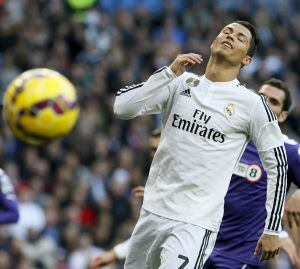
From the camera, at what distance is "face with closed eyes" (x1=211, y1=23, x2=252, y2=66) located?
22.4 ft

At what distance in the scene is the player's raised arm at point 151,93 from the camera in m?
6.73

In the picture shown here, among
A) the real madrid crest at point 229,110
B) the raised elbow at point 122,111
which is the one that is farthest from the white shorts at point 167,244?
the real madrid crest at point 229,110

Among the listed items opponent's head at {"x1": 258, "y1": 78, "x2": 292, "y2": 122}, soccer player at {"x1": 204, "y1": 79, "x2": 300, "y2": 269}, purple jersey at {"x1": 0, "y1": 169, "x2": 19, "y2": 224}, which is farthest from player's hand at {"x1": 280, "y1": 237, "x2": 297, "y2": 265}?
purple jersey at {"x1": 0, "y1": 169, "x2": 19, "y2": 224}

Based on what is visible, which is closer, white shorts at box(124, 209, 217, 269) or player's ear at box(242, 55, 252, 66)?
white shorts at box(124, 209, 217, 269)

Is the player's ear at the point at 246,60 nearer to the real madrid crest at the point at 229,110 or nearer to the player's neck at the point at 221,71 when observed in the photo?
the player's neck at the point at 221,71

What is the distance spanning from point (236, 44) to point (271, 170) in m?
0.84

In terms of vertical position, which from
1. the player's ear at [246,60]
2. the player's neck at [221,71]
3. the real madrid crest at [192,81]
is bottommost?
the real madrid crest at [192,81]

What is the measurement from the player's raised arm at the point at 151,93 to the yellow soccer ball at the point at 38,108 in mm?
639

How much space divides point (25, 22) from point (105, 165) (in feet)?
10.1

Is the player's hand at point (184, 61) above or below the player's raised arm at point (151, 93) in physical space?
above

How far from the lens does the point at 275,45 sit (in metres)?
21.7

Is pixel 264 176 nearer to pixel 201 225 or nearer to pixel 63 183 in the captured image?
pixel 201 225

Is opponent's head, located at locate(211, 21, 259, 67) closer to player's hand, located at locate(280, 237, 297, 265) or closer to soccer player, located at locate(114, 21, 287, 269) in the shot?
soccer player, located at locate(114, 21, 287, 269)

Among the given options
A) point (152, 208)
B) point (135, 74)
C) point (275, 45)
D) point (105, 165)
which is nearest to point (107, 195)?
point (105, 165)
